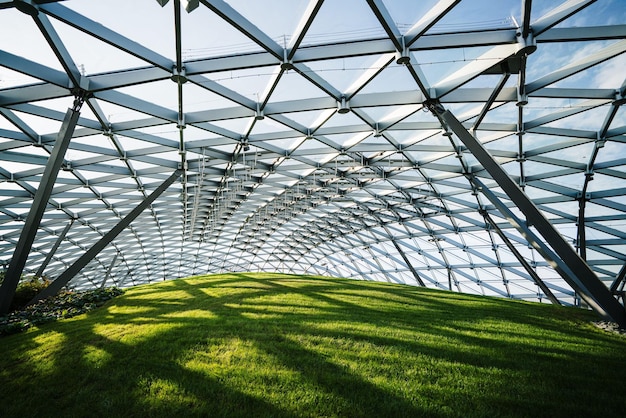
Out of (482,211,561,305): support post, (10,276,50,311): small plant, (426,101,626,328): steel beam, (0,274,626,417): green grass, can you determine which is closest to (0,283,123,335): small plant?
(10,276,50,311): small plant

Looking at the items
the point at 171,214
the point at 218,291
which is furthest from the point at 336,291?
the point at 171,214

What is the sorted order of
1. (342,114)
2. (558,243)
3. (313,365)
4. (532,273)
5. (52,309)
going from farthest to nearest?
(532,273) → (342,114) → (52,309) → (558,243) → (313,365)

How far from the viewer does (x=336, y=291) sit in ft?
51.1

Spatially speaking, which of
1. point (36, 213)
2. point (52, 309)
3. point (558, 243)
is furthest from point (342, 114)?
point (52, 309)

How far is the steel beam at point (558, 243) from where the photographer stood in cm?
986

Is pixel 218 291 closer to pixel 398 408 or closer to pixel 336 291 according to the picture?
pixel 336 291

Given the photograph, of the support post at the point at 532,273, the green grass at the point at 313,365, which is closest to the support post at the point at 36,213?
the green grass at the point at 313,365

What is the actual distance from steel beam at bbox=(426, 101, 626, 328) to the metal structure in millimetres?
64

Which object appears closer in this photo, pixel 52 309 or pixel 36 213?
pixel 36 213

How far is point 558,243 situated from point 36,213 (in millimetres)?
18396

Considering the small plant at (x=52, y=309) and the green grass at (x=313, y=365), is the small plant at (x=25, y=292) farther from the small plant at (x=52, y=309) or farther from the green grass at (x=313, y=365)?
the green grass at (x=313, y=365)

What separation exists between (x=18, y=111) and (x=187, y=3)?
11.8 metres

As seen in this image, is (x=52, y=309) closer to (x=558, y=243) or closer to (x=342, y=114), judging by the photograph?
(x=342, y=114)

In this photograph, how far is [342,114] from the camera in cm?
1574
